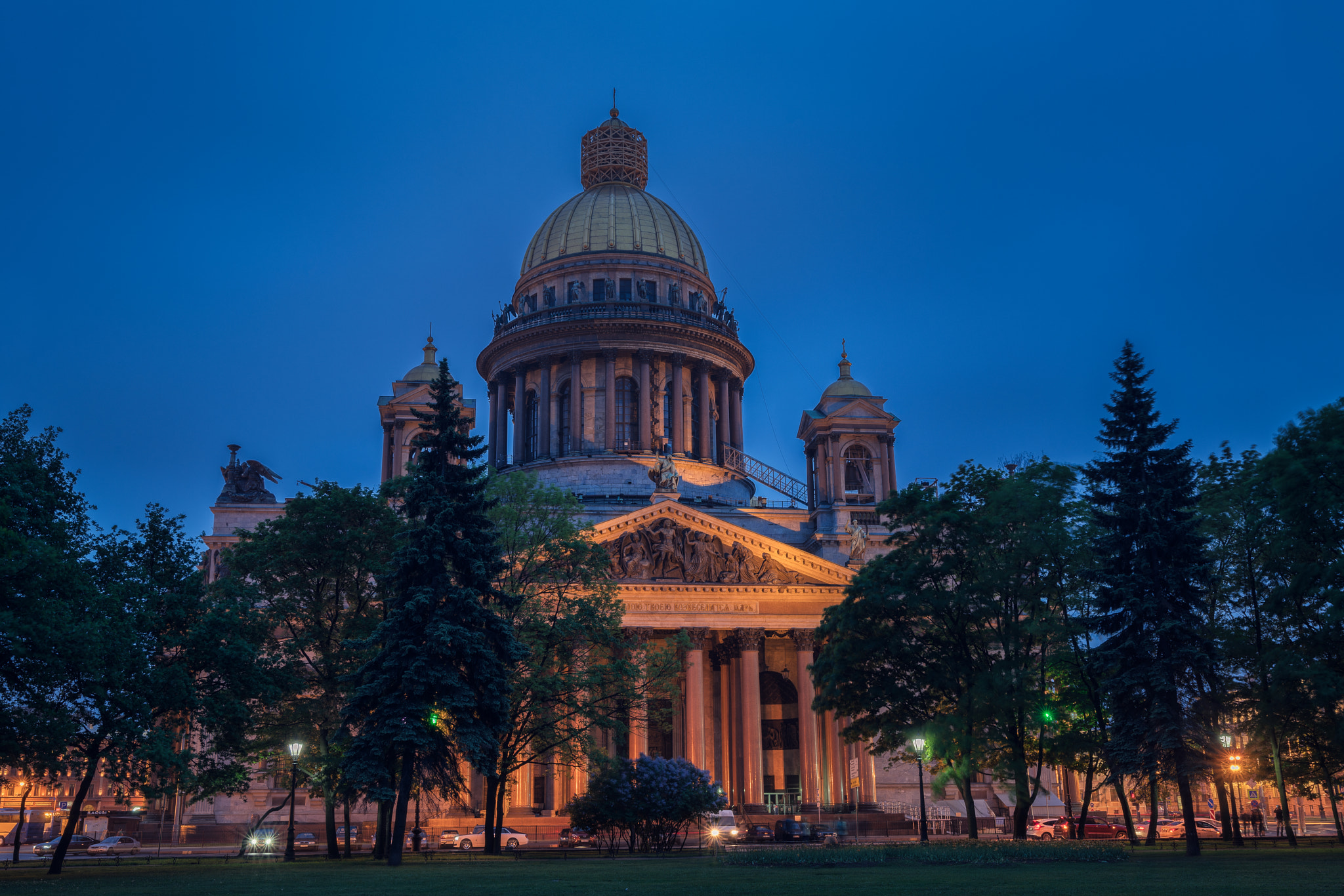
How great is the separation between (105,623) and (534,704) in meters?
14.0

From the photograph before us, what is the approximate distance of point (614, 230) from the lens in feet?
261

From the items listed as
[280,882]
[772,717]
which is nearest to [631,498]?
[772,717]

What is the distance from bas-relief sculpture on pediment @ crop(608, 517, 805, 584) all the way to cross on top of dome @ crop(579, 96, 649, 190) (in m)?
39.2

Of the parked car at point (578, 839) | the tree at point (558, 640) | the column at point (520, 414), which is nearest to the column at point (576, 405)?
the column at point (520, 414)

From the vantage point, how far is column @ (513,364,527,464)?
76188 mm

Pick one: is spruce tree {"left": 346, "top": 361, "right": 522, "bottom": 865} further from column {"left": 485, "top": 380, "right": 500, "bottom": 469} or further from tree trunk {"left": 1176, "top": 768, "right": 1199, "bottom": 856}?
column {"left": 485, "top": 380, "right": 500, "bottom": 469}

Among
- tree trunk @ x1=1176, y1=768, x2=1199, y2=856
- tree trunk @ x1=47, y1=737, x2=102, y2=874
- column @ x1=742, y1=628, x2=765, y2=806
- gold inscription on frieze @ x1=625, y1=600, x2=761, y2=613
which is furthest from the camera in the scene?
gold inscription on frieze @ x1=625, y1=600, x2=761, y2=613

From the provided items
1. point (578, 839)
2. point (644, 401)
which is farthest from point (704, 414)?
point (578, 839)

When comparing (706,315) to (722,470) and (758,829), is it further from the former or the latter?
(758,829)

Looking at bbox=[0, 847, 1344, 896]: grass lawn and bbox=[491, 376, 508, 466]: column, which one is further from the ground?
bbox=[491, 376, 508, 466]: column

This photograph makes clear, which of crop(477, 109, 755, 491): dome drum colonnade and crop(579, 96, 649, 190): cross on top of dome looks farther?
crop(579, 96, 649, 190): cross on top of dome

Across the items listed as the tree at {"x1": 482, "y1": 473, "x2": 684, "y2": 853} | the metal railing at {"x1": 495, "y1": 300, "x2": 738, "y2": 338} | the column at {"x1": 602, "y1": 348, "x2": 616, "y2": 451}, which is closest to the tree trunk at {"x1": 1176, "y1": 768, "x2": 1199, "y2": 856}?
the tree at {"x1": 482, "y1": 473, "x2": 684, "y2": 853}

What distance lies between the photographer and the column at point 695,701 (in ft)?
171

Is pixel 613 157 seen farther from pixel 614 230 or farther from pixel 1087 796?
pixel 1087 796
